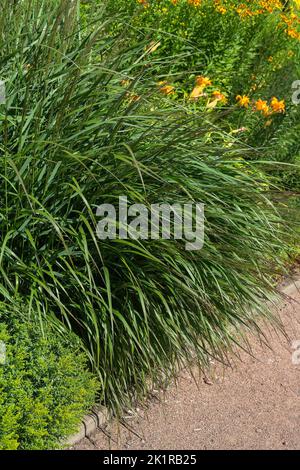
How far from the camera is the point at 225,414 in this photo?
200 inches

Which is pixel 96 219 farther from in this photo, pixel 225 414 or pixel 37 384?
pixel 225 414

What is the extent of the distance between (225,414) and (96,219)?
134 centimetres

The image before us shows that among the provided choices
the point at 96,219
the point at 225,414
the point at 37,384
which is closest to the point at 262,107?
the point at 96,219

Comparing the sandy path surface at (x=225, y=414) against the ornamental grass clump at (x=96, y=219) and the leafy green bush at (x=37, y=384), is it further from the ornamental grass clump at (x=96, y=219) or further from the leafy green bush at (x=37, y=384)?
the leafy green bush at (x=37, y=384)

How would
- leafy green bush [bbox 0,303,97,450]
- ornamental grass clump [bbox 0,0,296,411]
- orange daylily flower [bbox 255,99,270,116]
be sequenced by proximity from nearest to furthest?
leafy green bush [bbox 0,303,97,450] < ornamental grass clump [bbox 0,0,296,411] < orange daylily flower [bbox 255,99,270,116]

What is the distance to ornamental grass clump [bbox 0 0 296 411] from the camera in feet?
15.1

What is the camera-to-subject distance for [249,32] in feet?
26.4

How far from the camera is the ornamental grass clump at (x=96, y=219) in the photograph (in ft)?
15.1

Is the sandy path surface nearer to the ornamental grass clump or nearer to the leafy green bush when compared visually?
the ornamental grass clump

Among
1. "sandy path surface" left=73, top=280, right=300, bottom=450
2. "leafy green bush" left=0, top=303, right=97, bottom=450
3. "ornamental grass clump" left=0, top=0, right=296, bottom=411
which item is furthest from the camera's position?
"sandy path surface" left=73, top=280, right=300, bottom=450

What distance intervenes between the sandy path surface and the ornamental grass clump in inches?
7.1

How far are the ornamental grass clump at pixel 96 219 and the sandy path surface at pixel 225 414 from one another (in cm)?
18

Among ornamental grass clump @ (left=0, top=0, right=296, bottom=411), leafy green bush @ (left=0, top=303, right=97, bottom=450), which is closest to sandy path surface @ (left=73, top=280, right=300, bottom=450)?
ornamental grass clump @ (left=0, top=0, right=296, bottom=411)

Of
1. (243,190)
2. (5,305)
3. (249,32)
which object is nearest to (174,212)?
(243,190)
